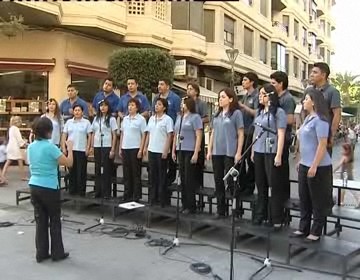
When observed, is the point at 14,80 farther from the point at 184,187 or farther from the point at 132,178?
the point at 184,187

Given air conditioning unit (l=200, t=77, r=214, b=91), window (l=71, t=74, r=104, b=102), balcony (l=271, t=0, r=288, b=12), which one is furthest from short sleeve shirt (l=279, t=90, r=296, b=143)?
balcony (l=271, t=0, r=288, b=12)

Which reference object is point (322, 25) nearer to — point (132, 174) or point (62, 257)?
point (132, 174)

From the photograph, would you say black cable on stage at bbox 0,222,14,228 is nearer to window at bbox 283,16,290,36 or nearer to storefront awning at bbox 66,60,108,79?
storefront awning at bbox 66,60,108,79

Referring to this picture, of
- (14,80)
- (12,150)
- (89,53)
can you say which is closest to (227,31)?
(89,53)

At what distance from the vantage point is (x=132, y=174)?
8.07 metres

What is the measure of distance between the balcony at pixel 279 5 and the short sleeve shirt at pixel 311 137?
31686mm

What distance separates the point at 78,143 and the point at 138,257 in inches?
122

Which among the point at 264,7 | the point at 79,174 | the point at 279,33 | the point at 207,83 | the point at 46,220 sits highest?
the point at 264,7

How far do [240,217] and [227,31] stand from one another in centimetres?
2042

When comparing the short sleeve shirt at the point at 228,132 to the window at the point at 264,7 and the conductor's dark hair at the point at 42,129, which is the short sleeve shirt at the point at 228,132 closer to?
the conductor's dark hair at the point at 42,129

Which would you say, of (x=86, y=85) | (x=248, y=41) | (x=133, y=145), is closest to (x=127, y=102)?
(x=133, y=145)

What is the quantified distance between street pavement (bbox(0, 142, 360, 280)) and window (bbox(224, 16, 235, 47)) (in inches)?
768

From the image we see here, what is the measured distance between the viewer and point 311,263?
19.2ft

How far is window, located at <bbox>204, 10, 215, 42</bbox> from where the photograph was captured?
→ 2439 centimetres
